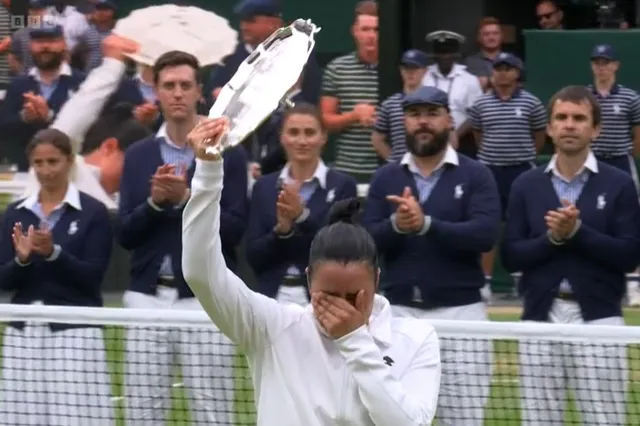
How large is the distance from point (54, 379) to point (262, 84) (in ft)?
14.4

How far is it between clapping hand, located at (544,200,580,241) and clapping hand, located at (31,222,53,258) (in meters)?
2.60

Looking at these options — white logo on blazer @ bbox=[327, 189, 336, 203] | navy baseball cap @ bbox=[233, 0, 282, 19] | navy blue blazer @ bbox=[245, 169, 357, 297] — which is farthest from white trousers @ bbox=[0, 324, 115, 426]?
navy baseball cap @ bbox=[233, 0, 282, 19]

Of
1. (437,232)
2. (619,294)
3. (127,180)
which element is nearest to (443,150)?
(437,232)

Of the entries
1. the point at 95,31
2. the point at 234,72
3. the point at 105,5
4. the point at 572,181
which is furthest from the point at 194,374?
the point at 105,5

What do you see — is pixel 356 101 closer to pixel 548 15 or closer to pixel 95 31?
pixel 95 31

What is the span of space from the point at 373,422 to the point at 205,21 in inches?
370

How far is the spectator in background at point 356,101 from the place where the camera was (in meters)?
12.9

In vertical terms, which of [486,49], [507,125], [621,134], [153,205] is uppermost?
[486,49]

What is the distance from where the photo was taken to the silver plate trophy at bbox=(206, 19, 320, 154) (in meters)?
4.18

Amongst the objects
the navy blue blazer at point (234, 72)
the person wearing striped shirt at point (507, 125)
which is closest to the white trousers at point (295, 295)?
the navy blue blazer at point (234, 72)

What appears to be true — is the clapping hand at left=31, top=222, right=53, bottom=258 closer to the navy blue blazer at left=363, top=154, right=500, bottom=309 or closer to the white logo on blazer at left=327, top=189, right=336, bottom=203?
the white logo on blazer at left=327, top=189, right=336, bottom=203

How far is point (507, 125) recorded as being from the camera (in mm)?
13641

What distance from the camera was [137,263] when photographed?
8789 mm

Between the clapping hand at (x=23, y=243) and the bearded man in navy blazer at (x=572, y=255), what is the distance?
2.51 m
